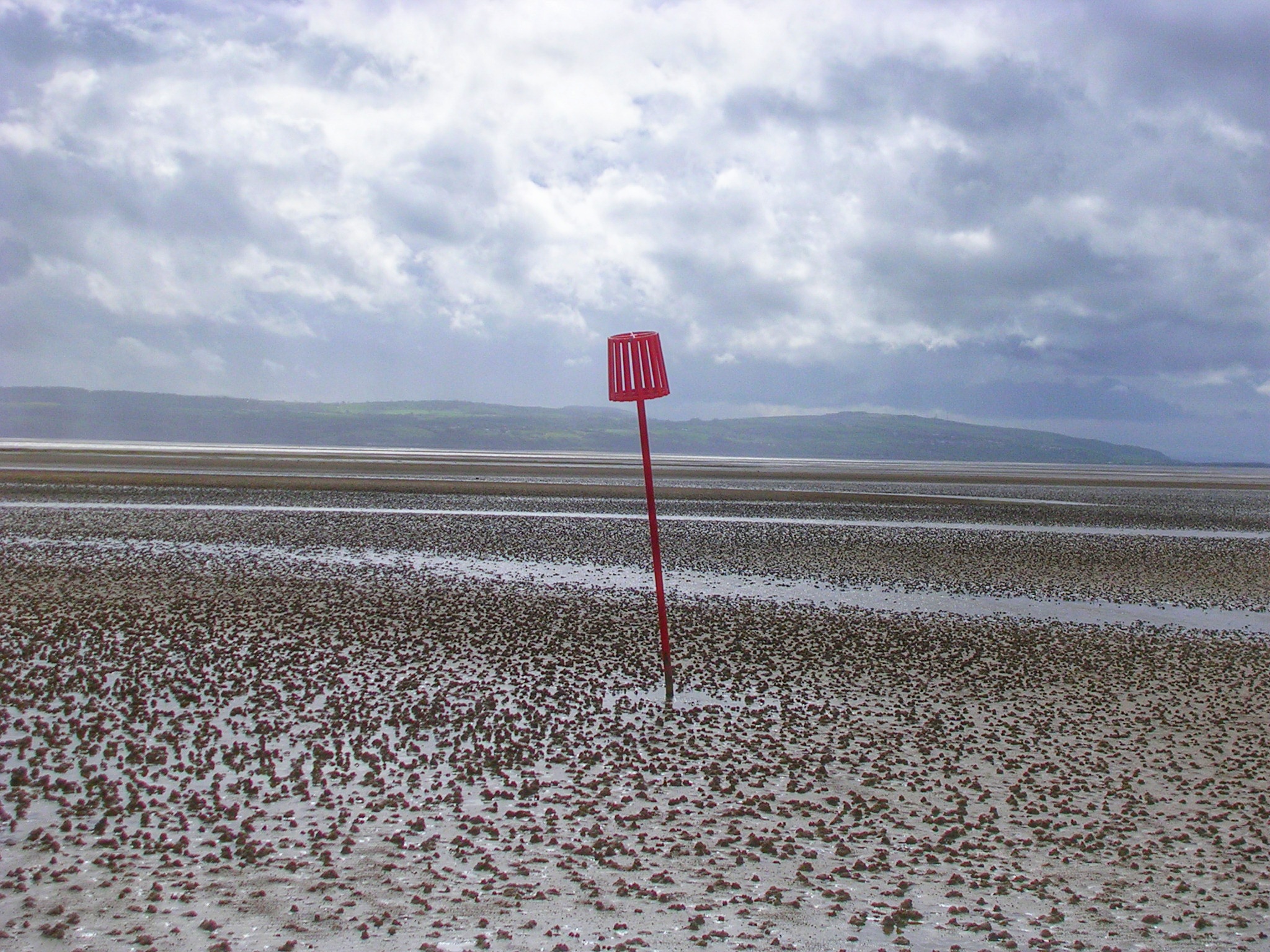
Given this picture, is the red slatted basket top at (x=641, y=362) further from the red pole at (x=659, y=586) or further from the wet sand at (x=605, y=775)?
the wet sand at (x=605, y=775)

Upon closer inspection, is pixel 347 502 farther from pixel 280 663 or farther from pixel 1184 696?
pixel 1184 696

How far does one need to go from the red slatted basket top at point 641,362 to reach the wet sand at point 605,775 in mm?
4171

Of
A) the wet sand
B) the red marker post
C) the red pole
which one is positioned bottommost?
the wet sand

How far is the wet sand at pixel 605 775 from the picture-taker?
6727 millimetres

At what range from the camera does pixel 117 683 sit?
1259 cm

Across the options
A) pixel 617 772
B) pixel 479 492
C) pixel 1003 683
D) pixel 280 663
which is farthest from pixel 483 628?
pixel 479 492

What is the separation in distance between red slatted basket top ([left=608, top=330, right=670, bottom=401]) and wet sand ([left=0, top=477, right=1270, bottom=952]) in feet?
13.7

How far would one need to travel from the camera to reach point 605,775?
9.71m

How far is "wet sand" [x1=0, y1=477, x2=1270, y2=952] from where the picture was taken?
22.1 ft

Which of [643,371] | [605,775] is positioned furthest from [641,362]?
[605,775]

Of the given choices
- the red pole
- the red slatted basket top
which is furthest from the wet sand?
the red slatted basket top

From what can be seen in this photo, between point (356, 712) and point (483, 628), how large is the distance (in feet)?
17.1

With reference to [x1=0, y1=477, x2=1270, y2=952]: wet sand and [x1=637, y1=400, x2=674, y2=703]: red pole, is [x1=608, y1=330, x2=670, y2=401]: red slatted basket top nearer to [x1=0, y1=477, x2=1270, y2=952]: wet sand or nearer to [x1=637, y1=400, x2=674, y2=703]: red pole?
[x1=637, y1=400, x2=674, y2=703]: red pole

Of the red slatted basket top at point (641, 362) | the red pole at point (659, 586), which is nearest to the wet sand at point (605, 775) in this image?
the red pole at point (659, 586)
